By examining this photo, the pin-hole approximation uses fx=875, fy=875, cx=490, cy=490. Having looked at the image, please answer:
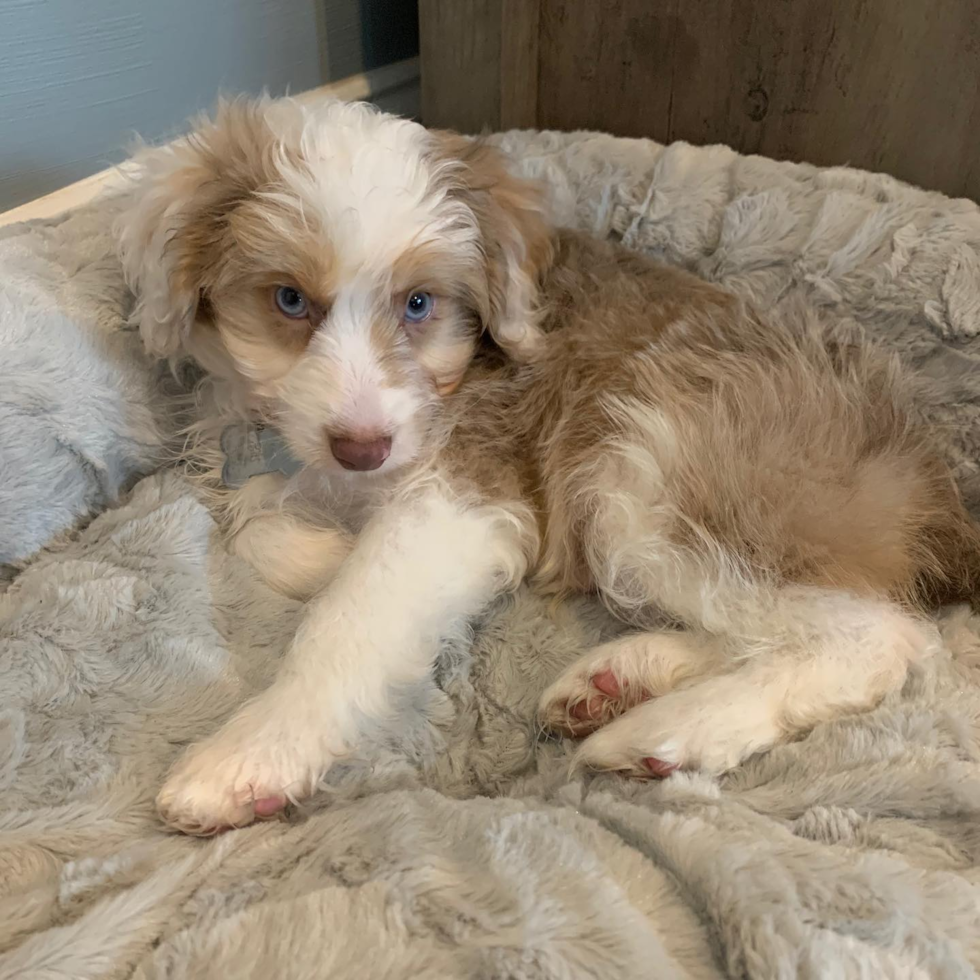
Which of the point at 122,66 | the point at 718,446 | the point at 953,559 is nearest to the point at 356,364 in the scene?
the point at 718,446

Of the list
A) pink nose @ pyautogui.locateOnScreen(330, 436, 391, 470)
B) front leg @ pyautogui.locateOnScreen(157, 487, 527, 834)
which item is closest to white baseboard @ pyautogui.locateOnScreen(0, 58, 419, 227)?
pink nose @ pyautogui.locateOnScreen(330, 436, 391, 470)

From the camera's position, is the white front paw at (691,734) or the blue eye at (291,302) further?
the blue eye at (291,302)

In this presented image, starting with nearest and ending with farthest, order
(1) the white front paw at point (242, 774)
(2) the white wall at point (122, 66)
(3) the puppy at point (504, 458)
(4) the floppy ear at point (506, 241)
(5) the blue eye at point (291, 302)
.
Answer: (1) the white front paw at point (242, 774), (3) the puppy at point (504, 458), (5) the blue eye at point (291, 302), (4) the floppy ear at point (506, 241), (2) the white wall at point (122, 66)

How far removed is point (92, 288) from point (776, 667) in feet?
6.16

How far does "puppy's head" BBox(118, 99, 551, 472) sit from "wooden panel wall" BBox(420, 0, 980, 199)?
4.05ft

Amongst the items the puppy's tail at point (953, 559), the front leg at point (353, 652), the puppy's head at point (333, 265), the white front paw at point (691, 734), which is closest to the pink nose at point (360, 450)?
the puppy's head at point (333, 265)

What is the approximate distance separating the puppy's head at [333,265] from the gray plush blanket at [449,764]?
0.40 m

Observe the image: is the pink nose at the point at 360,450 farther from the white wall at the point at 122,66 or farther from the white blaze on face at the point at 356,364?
the white wall at the point at 122,66

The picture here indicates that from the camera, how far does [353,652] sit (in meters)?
1.72

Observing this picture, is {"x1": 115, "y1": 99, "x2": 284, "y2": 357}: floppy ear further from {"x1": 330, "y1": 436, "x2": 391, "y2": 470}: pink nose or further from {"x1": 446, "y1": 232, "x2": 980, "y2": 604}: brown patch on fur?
{"x1": 446, "y1": 232, "x2": 980, "y2": 604}: brown patch on fur

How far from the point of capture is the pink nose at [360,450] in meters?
1.75

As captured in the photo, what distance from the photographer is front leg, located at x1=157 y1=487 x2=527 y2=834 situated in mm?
1588

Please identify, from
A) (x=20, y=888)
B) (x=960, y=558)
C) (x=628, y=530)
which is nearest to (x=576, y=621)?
(x=628, y=530)

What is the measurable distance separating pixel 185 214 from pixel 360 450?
0.67 meters
